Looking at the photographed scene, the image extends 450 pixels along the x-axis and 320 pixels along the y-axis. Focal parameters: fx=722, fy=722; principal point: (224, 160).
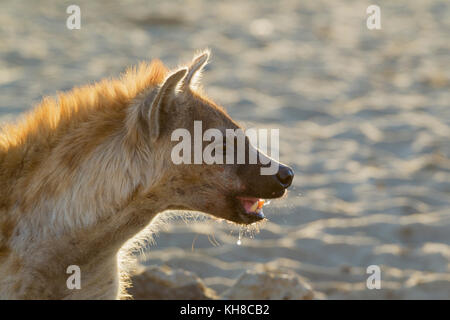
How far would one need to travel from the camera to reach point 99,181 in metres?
3.48

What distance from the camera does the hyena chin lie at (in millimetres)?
3475

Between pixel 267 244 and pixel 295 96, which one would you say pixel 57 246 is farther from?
pixel 295 96

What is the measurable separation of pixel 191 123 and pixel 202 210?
0.45 meters

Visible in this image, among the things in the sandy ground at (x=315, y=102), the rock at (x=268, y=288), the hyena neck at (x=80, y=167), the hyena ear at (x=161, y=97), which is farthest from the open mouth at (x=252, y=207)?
the sandy ground at (x=315, y=102)

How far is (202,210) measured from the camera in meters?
3.65

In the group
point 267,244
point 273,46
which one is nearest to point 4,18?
point 273,46

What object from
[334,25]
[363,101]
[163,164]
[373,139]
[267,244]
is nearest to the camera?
[163,164]

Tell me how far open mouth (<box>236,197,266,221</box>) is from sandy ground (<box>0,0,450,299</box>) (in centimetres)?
227

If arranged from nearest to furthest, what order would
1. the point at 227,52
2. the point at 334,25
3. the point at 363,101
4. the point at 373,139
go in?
1. the point at 373,139
2. the point at 363,101
3. the point at 227,52
4. the point at 334,25
